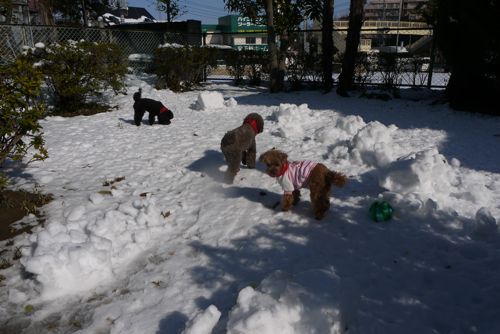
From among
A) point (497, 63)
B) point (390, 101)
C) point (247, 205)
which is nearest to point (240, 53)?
point (390, 101)

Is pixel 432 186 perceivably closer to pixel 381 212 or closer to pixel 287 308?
pixel 381 212

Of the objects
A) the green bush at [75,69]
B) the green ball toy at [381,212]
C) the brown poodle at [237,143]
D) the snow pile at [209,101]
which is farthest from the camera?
the snow pile at [209,101]

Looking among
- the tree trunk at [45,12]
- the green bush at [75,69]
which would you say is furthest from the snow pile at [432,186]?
the tree trunk at [45,12]

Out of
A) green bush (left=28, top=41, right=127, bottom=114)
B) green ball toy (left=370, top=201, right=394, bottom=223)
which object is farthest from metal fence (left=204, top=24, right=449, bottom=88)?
green ball toy (left=370, top=201, right=394, bottom=223)

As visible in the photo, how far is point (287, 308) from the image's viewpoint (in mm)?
2426

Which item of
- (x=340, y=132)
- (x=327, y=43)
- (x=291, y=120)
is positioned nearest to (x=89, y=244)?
(x=340, y=132)

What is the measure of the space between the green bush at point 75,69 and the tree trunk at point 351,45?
6.66m

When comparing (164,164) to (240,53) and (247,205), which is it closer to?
(247,205)

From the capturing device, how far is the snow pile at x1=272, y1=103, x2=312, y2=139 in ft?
23.2

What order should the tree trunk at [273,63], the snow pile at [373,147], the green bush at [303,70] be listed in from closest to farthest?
the snow pile at [373,147], the tree trunk at [273,63], the green bush at [303,70]

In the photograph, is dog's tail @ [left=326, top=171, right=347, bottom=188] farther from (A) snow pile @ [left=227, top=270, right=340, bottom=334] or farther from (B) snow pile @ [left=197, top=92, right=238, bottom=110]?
(B) snow pile @ [left=197, top=92, right=238, bottom=110]

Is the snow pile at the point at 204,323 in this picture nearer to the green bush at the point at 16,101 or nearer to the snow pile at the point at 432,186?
the snow pile at the point at 432,186

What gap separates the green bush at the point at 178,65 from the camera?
11992 millimetres

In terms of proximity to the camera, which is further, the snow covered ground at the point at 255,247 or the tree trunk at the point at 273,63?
the tree trunk at the point at 273,63
